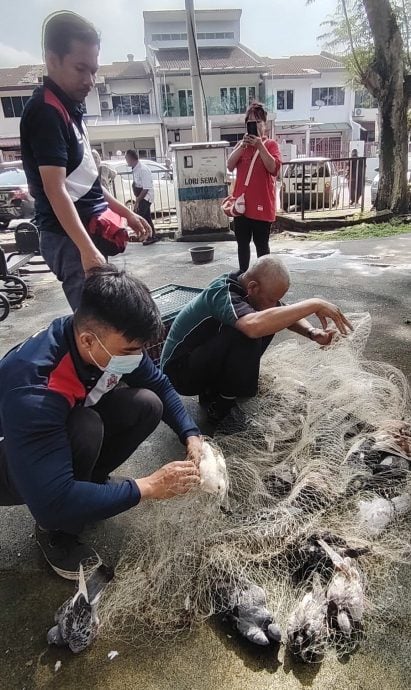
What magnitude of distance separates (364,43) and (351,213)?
4318 mm

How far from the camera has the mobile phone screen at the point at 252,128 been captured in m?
4.47

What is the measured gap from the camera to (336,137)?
3584 cm

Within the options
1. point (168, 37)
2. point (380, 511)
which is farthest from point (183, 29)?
point (380, 511)

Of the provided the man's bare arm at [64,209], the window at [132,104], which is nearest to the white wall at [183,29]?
the window at [132,104]

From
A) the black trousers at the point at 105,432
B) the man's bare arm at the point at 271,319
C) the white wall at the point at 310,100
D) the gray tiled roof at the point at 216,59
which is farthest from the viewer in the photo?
the white wall at the point at 310,100

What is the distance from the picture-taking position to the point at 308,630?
1.43 metres

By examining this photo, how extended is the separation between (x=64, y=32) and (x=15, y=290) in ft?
12.5

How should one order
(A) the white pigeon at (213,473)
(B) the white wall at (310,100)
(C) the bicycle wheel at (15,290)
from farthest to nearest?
1. (B) the white wall at (310,100)
2. (C) the bicycle wheel at (15,290)
3. (A) the white pigeon at (213,473)

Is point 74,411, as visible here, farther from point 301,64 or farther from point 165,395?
point 301,64

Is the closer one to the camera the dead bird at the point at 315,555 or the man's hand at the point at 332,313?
the dead bird at the point at 315,555

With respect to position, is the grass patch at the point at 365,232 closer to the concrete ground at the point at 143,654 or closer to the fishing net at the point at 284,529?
the fishing net at the point at 284,529

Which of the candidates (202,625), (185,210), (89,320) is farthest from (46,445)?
(185,210)

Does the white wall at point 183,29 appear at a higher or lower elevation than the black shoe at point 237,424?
higher

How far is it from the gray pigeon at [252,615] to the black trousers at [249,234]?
3.64 metres
